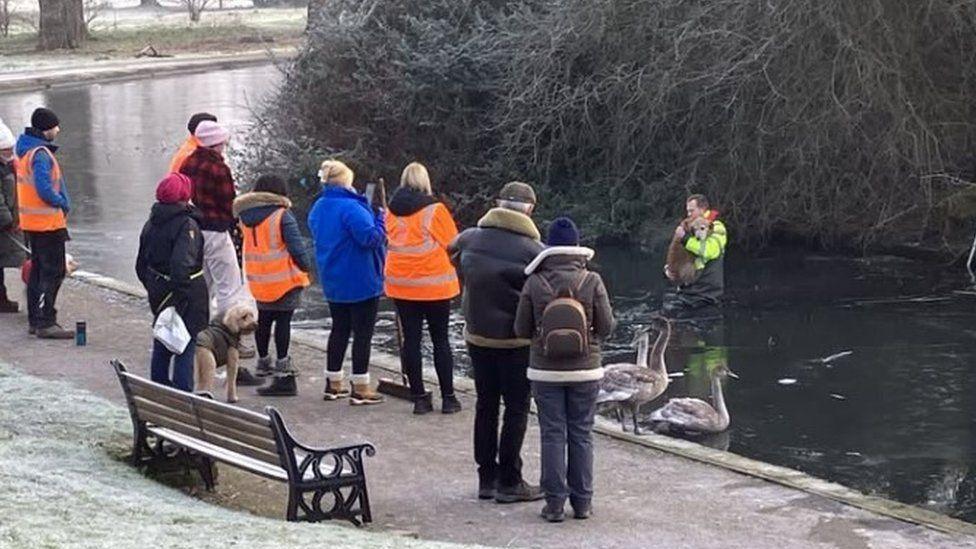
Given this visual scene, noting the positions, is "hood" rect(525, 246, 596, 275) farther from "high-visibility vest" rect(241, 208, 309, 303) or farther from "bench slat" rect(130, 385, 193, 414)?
"high-visibility vest" rect(241, 208, 309, 303)

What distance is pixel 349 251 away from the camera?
11461 mm

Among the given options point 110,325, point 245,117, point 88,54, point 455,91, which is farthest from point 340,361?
point 88,54

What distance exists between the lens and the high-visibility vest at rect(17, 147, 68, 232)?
13.7m

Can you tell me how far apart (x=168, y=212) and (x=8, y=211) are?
4.30 metres

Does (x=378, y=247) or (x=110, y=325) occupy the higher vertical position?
(x=378, y=247)

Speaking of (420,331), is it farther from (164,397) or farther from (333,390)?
(164,397)

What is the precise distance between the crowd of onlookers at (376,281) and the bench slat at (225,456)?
4.26 ft

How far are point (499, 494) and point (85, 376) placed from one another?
4.44 meters

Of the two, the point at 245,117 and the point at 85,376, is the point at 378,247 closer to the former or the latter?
the point at 85,376

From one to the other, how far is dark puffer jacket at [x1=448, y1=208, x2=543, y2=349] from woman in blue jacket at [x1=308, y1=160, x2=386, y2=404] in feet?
6.75

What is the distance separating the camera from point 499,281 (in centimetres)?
941

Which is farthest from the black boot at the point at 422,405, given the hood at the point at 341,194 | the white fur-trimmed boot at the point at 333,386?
the hood at the point at 341,194

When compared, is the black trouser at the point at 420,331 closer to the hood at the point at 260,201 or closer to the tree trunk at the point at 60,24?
the hood at the point at 260,201

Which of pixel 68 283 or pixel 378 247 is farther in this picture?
pixel 68 283
